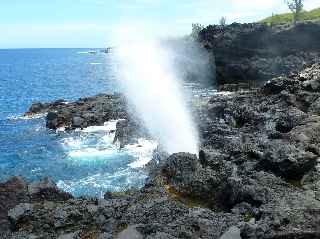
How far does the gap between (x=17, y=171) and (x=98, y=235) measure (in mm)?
35531

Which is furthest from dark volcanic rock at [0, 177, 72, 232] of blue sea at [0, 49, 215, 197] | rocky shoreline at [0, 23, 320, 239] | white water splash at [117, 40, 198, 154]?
white water splash at [117, 40, 198, 154]

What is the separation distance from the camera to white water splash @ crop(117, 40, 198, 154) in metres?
53.8

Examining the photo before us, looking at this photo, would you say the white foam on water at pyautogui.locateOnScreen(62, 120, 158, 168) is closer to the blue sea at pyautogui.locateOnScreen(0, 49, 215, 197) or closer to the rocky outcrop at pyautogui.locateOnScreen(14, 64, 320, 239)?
the blue sea at pyautogui.locateOnScreen(0, 49, 215, 197)

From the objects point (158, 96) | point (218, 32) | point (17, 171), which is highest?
point (218, 32)

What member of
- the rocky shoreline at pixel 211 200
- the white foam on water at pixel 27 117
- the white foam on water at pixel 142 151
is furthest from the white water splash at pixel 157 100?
the white foam on water at pixel 27 117

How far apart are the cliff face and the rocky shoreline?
78.1m

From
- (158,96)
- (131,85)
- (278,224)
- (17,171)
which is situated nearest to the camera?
(278,224)

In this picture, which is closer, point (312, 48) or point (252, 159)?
point (252, 159)

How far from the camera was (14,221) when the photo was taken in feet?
80.3

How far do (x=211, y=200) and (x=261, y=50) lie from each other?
100145mm

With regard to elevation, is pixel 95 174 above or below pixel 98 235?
below

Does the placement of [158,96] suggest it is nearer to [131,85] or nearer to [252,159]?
[131,85]

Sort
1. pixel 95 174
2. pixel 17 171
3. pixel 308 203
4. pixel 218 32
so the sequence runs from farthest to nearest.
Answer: pixel 218 32 < pixel 17 171 < pixel 95 174 < pixel 308 203

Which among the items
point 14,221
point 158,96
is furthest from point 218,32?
point 14,221
